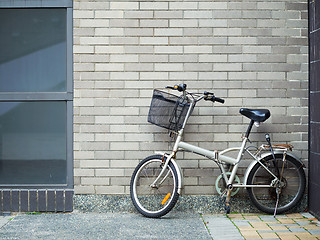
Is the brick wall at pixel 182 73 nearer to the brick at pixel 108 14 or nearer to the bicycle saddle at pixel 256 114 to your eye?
the brick at pixel 108 14

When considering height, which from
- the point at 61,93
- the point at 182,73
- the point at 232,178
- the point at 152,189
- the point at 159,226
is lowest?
the point at 159,226

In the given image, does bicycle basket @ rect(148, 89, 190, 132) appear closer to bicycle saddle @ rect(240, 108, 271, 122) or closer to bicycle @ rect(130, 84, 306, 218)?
bicycle @ rect(130, 84, 306, 218)

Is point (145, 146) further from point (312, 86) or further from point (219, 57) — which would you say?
point (312, 86)

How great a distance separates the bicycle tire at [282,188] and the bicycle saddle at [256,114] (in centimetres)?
50

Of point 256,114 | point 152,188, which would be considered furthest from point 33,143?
point 256,114

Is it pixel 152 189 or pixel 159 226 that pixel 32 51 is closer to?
pixel 152 189

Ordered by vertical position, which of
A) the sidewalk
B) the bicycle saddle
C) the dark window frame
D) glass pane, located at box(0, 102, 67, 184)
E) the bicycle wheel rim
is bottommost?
the sidewalk

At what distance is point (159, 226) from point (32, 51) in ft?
8.24

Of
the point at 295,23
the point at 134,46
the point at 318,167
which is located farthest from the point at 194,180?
the point at 295,23

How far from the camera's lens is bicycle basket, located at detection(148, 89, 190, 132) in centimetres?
484

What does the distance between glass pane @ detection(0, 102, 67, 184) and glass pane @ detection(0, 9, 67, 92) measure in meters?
0.26

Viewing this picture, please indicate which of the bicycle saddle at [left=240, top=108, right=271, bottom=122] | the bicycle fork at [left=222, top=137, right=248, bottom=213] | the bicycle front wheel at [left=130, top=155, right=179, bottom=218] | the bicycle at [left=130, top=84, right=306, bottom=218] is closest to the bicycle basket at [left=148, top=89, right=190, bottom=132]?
the bicycle at [left=130, top=84, right=306, bottom=218]

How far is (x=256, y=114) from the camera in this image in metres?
4.87

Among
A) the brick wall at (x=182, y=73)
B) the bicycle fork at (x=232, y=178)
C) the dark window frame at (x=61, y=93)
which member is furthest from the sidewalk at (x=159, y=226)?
the dark window frame at (x=61, y=93)
